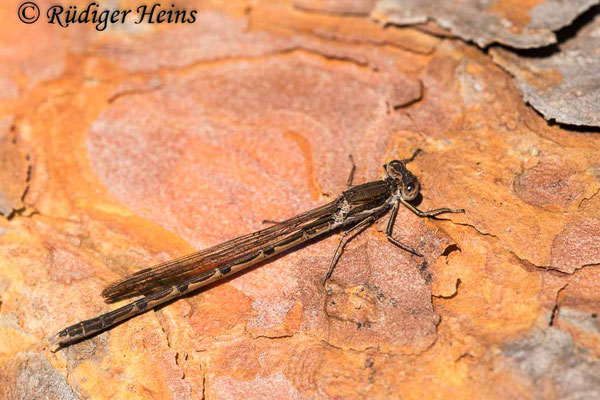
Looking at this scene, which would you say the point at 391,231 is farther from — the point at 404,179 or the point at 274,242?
the point at 274,242

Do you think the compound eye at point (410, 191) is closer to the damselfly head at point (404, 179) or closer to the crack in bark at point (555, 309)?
the damselfly head at point (404, 179)

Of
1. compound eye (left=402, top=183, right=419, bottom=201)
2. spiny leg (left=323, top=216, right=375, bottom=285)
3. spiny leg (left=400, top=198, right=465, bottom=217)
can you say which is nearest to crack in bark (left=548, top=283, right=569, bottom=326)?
spiny leg (left=400, top=198, right=465, bottom=217)

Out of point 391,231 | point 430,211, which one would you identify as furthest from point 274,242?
point 430,211

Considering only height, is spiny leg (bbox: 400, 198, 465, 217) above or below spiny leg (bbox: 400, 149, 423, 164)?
below

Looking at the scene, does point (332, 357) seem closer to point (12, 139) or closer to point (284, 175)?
point (284, 175)

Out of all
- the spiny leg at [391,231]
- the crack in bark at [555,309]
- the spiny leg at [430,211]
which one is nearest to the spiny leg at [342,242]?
the spiny leg at [391,231]

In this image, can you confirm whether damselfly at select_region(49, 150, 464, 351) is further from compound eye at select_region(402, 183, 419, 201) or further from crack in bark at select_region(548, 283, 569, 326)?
crack in bark at select_region(548, 283, 569, 326)

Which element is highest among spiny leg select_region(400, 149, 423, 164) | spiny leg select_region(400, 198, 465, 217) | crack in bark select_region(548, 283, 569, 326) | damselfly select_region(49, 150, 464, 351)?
spiny leg select_region(400, 149, 423, 164)
